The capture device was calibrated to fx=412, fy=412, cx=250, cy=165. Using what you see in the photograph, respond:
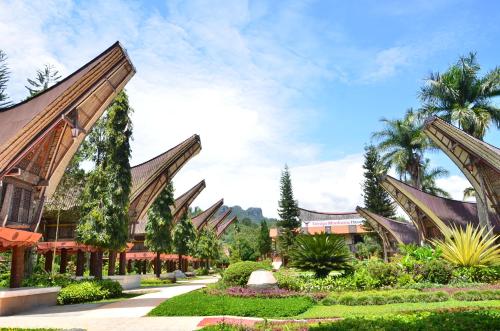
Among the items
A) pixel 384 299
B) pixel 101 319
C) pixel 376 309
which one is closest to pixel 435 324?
pixel 376 309

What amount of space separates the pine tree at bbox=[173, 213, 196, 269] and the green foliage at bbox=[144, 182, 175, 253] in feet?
21.0

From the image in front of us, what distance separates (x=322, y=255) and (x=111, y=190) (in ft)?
35.6

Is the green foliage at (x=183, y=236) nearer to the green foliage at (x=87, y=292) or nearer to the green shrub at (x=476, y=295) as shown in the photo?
the green foliage at (x=87, y=292)

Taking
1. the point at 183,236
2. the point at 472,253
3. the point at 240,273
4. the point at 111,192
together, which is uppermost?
the point at 111,192

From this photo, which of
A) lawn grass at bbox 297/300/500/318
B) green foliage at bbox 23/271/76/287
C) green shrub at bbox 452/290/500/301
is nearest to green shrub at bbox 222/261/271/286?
lawn grass at bbox 297/300/500/318

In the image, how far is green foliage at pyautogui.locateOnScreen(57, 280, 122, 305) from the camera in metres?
Result: 16.7

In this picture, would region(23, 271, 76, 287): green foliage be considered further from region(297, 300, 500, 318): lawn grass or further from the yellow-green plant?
the yellow-green plant

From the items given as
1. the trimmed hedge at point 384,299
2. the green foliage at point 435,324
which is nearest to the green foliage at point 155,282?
the trimmed hedge at point 384,299

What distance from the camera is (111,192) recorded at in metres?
20.7

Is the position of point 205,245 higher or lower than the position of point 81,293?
higher

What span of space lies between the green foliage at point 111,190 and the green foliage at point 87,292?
7.38 ft

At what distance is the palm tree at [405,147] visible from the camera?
36094 millimetres

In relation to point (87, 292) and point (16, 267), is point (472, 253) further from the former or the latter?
point (16, 267)

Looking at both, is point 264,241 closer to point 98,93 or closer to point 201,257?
point 201,257
